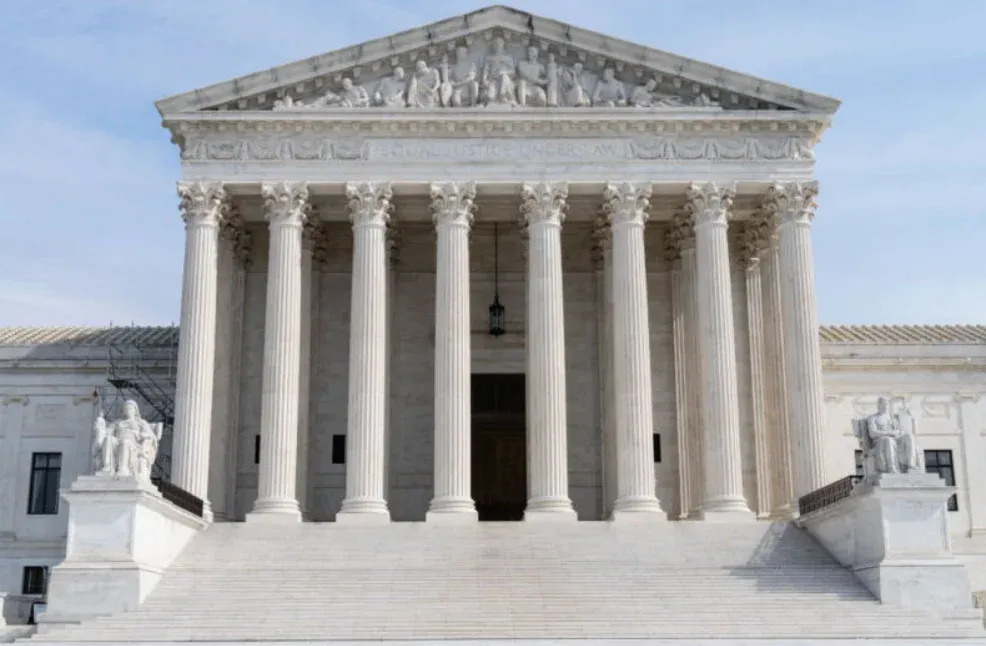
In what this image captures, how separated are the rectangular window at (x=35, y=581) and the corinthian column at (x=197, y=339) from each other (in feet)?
29.7

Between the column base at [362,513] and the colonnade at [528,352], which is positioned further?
the colonnade at [528,352]

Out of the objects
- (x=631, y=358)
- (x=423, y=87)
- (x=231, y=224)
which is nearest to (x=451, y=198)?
(x=423, y=87)

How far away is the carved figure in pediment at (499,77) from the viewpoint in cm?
3997

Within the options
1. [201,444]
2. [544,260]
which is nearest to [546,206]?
[544,260]

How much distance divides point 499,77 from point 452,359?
9.50m

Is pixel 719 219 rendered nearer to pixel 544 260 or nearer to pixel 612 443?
pixel 544 260

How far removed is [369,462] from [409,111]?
37.0 ft

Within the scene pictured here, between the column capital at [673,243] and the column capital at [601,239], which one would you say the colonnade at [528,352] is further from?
the column capital at [673,243]

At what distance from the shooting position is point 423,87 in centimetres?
4003

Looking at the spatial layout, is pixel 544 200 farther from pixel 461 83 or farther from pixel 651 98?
pixel 651 98

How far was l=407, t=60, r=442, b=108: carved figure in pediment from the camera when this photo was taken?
3984 cm

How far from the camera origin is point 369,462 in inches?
1486

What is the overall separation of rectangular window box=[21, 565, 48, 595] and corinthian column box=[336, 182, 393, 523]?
44.3 feet

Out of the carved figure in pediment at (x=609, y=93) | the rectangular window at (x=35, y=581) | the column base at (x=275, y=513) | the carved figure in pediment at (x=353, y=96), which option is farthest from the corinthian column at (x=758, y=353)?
the rectangular window at (x=35, y=581)
